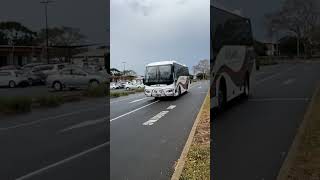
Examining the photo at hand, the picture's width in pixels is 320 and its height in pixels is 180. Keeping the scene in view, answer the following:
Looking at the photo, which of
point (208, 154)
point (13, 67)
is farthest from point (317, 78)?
point (208, 154)

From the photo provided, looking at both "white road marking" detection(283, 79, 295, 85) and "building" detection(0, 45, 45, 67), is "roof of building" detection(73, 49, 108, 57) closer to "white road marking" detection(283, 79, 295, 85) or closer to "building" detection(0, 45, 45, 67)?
"building" detection(0, 45, 45, 67)

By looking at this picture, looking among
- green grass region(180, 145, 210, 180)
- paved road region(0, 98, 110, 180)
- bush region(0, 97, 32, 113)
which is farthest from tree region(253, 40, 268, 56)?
bush region(0, 97, 32, 113)

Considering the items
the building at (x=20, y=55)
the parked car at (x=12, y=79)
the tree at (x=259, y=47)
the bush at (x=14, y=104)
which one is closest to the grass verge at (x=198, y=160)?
the tree at (x=259, y=47)

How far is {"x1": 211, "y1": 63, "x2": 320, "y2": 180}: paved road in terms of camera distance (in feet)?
20.0

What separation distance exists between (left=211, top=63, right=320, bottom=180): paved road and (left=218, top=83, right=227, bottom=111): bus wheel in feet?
0.76

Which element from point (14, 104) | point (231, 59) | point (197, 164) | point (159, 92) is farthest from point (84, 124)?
point (159, 92)

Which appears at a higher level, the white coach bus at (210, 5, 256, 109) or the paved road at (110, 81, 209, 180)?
the white coach bus at (210, 5, 256, 109)

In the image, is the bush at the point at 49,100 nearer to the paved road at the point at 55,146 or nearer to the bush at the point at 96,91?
the bush at the point at 96,91

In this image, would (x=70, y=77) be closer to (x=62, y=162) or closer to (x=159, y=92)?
(x=159, y=92)

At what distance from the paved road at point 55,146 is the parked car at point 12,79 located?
4.61 feet

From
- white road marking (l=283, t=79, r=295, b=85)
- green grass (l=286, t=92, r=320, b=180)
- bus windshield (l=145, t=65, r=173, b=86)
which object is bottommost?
green grass (l=286, t=92, r=320, b=180)

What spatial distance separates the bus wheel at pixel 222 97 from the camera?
11.3 metres

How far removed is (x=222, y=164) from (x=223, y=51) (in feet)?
13.6

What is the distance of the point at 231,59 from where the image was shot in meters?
11.6
